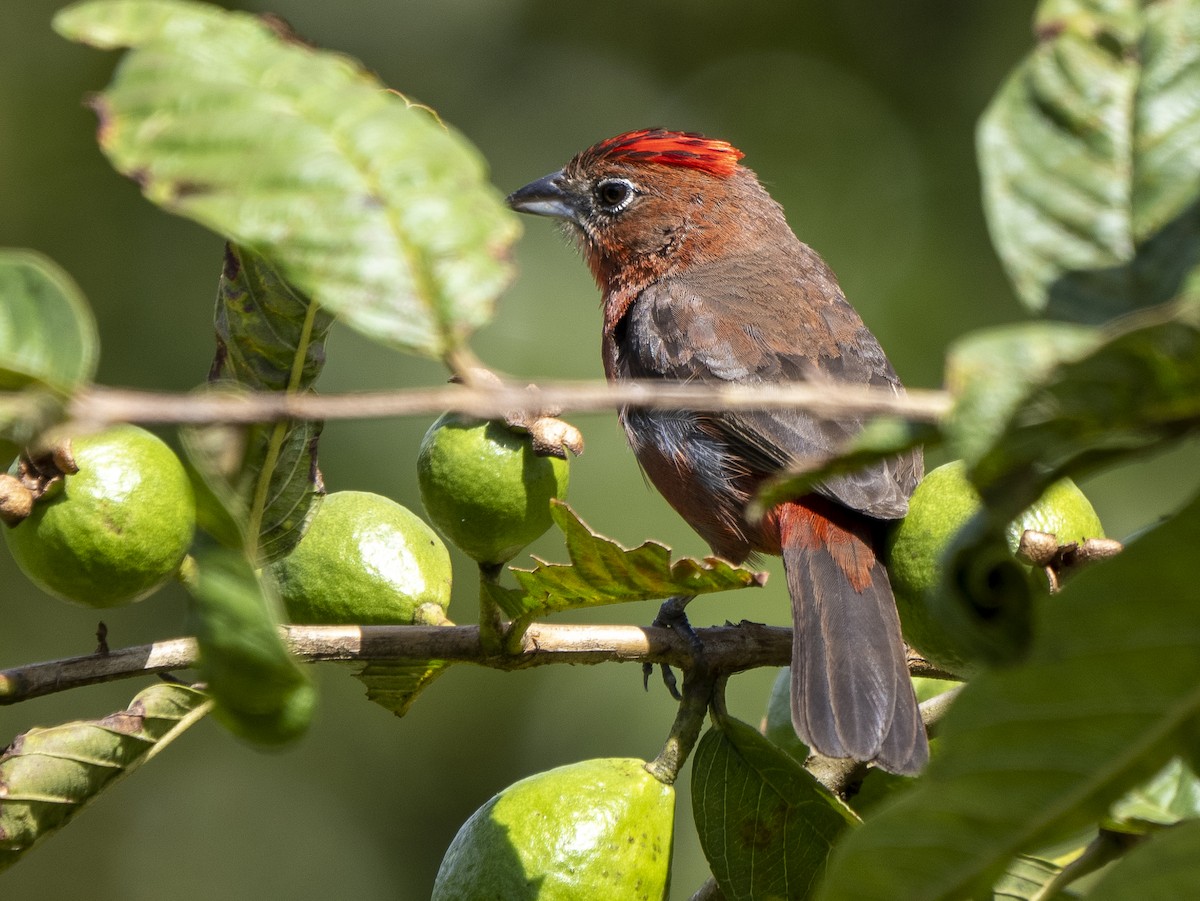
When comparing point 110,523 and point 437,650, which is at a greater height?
point 110,523

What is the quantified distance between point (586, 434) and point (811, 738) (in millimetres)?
3953

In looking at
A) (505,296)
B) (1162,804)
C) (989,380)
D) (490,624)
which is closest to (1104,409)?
(989,380)

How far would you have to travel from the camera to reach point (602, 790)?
83.7 inches

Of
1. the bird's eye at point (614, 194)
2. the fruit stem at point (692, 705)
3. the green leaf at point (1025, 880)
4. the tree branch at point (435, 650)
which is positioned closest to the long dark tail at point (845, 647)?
the tree branch at point (435, 650)

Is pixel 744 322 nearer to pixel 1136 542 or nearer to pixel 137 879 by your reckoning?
pixel 1136 542

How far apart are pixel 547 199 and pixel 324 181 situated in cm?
461

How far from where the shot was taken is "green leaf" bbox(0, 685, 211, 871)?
1991 millimetres

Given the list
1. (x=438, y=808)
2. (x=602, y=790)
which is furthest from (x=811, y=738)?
(x=438, y=808)

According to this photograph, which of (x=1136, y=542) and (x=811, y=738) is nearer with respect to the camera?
(x=1136, y=542)

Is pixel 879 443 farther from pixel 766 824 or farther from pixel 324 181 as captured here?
pixel 766 824

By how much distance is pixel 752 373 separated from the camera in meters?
4.26

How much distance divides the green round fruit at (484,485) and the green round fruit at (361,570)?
73 millimetres

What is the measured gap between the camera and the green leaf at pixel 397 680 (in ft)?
8.13

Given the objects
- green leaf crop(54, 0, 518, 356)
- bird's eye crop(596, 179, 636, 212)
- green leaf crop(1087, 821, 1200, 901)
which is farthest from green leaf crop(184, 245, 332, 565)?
bird's eye crop(596, 179, 636, 212)
